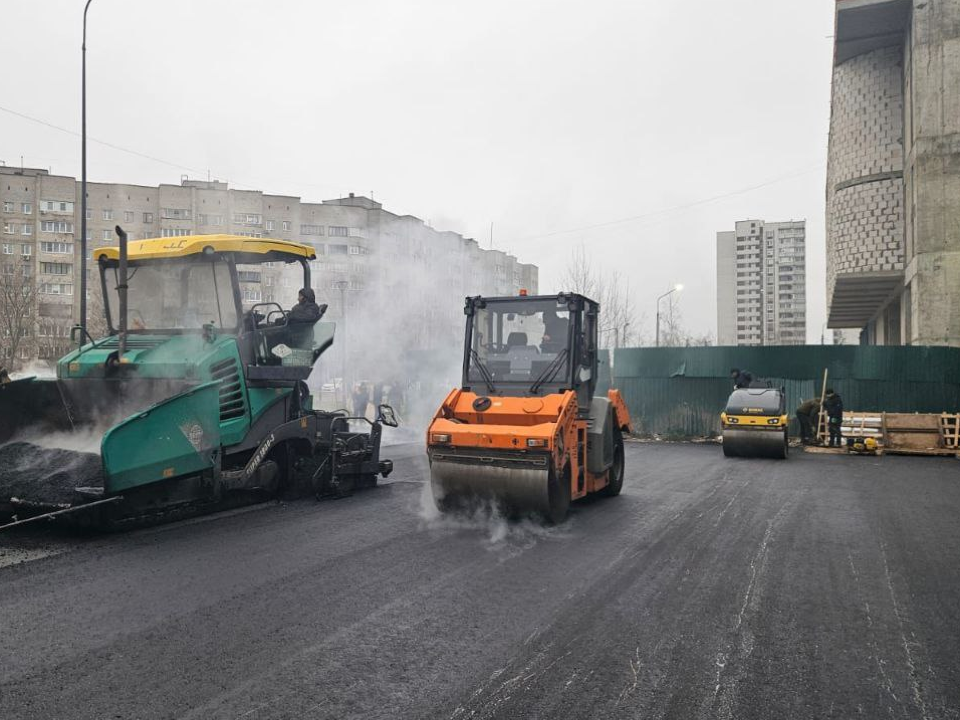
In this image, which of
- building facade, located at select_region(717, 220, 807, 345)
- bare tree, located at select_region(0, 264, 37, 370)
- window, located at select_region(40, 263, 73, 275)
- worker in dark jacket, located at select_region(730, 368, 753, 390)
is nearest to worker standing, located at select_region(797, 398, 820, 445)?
worker in dark jacket, located at select_region(730, 368, 753, 390)

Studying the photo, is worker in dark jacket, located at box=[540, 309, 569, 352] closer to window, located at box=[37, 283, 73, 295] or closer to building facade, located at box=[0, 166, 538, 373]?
building facade, located at box=[0, 166, 538, 373]

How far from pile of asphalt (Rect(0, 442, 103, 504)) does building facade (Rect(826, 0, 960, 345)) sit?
72.1 feet

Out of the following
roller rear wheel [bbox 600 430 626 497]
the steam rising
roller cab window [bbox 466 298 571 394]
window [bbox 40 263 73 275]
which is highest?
window [bbox 40 263 73 275]

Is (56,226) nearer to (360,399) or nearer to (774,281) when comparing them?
(360,399)

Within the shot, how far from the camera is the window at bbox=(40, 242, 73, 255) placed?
2193 inches

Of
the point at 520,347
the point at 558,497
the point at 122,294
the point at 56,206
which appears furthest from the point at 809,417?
the point at 56,206

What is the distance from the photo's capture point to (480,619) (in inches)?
185

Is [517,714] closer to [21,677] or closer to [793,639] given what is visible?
[793,639]

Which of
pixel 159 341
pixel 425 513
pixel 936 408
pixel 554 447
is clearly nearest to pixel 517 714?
pixel 554 447

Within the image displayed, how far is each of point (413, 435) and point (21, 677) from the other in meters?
17.3

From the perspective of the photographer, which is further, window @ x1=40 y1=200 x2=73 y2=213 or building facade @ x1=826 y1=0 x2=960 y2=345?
window @ x1=40 y1=200 x2=73 y2=213

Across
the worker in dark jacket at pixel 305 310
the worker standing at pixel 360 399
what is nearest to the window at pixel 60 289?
the worker standing at pixel 360 399

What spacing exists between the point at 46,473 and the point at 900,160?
83.8 ft

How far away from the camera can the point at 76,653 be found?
4.03 m
